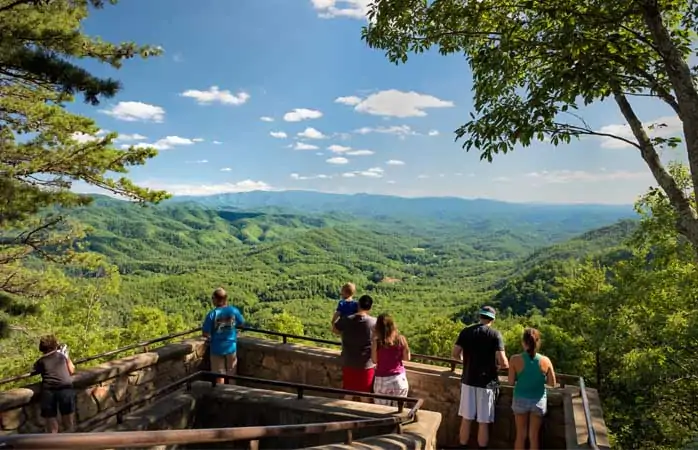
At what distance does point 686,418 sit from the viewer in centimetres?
1160

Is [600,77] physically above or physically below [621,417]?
above

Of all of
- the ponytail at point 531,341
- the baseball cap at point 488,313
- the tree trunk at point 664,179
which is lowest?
the ponytail at point 531,341

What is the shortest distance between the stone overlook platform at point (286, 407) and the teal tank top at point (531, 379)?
42 cm

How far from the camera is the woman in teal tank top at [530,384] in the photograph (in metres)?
4.50

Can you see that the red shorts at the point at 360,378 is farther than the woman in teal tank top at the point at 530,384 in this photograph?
Yes

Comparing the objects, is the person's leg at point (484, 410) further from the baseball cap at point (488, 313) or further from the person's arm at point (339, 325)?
the person's arm at point (339, 325)

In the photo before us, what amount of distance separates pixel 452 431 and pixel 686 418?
992 centimetres

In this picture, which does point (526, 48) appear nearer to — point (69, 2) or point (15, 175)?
point (69, 2)

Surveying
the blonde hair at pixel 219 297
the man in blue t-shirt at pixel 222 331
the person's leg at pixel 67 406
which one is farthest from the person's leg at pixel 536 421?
the person's leg at pixel 67 406

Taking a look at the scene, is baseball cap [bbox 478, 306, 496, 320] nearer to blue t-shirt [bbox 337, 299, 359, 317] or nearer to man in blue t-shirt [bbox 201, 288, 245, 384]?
blue t-shirt [bbox 337, 299, 359, 317]

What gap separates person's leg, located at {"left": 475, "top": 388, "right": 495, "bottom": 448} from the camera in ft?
15.7

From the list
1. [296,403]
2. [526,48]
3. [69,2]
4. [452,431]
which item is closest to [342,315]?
[296,403]

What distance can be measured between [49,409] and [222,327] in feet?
7.13

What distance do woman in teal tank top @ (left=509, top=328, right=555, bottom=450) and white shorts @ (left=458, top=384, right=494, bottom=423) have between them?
269 millimetres
